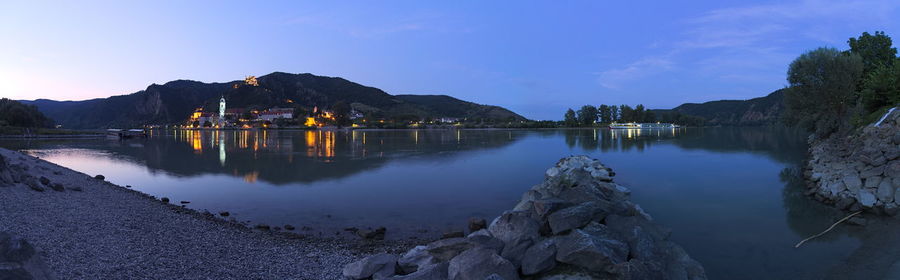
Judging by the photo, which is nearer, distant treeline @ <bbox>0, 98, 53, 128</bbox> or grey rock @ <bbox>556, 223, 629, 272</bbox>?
grey rock @ <bbox>556, 223, 629, 272</bbox>

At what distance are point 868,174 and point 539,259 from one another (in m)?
14.2

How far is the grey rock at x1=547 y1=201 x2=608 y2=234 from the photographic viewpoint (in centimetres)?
771

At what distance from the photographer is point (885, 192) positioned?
12.5 metres

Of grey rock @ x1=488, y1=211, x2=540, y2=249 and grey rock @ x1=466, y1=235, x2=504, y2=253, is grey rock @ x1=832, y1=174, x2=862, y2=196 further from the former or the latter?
grey rock @ x1=466, y1=235, x2=504, y2=253

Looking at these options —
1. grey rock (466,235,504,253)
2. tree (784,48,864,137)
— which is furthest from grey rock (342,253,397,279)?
tree (784,48,864,137)

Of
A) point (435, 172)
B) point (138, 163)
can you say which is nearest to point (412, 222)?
point (435, 172)

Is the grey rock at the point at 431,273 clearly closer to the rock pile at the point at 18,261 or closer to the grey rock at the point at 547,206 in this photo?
the grey rock at the point at 547,206

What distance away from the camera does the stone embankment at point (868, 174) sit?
12.6 meters

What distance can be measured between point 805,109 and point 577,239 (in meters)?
43.2

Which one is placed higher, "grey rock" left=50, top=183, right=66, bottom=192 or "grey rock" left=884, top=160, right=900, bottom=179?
"grey rock" left=884, top=160, right=900, bottom=179

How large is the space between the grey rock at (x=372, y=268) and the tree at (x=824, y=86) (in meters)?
40.0

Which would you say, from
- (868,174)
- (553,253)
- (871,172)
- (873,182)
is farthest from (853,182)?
(553,253)

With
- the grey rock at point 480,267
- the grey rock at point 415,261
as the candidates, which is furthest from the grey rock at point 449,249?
the grey rock at point 480,267

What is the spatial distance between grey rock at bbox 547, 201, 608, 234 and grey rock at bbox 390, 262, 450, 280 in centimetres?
225
